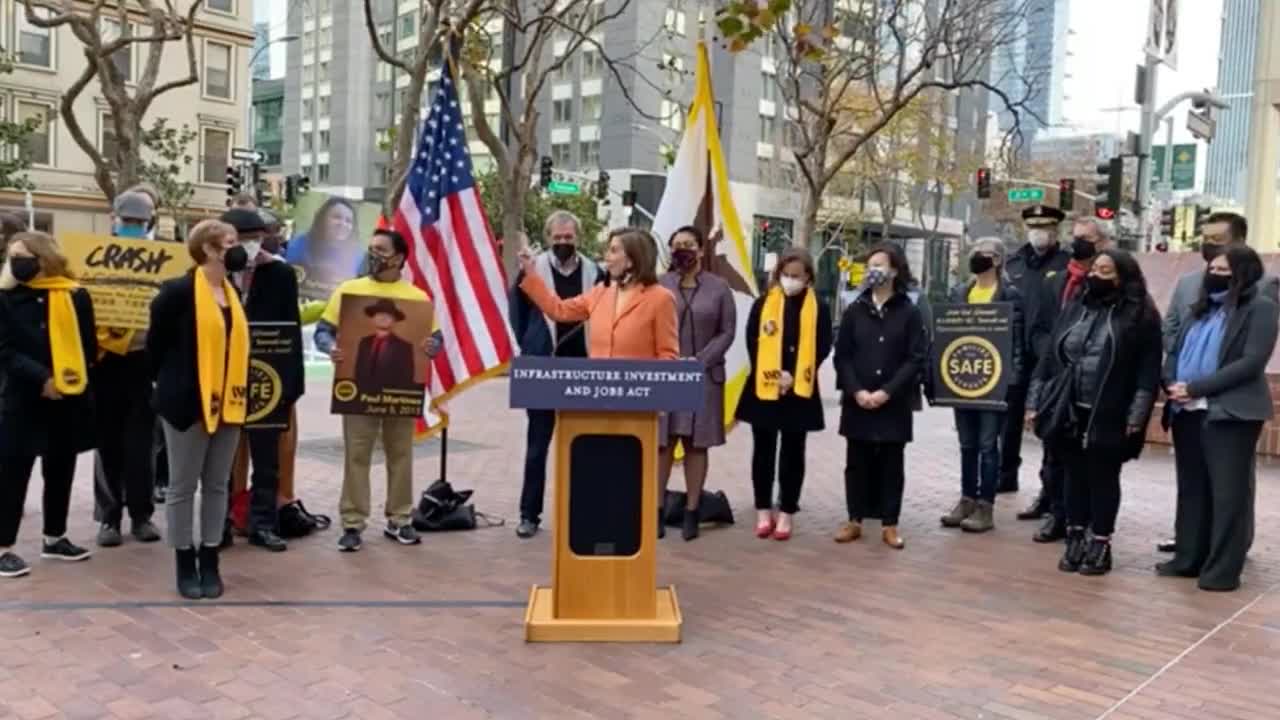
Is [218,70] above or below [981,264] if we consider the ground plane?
above

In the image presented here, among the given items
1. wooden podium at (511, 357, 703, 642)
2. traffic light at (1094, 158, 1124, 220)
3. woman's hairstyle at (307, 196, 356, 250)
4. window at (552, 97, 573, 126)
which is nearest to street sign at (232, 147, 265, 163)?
traffic light at (1094, 158, 1124, 220)

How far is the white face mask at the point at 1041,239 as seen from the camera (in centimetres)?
839

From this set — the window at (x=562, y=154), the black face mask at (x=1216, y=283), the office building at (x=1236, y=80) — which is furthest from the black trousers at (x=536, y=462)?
the window at (x=562, y=154)

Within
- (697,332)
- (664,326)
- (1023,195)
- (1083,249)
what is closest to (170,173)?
(1023,195)

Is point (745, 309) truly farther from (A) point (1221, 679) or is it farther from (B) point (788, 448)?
(A) point (1221, 679)

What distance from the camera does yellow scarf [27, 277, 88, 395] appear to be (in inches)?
241

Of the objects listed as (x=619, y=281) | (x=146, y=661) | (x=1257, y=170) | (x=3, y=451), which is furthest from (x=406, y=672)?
(x=1257, y=170)

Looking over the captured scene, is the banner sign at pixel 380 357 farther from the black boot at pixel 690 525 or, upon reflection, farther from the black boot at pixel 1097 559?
the black boot at pixel 1097 559

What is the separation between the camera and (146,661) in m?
4.86

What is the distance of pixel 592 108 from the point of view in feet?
191

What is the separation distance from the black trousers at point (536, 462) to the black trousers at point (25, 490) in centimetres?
261

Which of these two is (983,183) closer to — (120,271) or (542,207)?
(542,207)

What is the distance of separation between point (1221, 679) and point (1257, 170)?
14.8m

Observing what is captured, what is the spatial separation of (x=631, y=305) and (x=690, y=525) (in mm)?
1946
